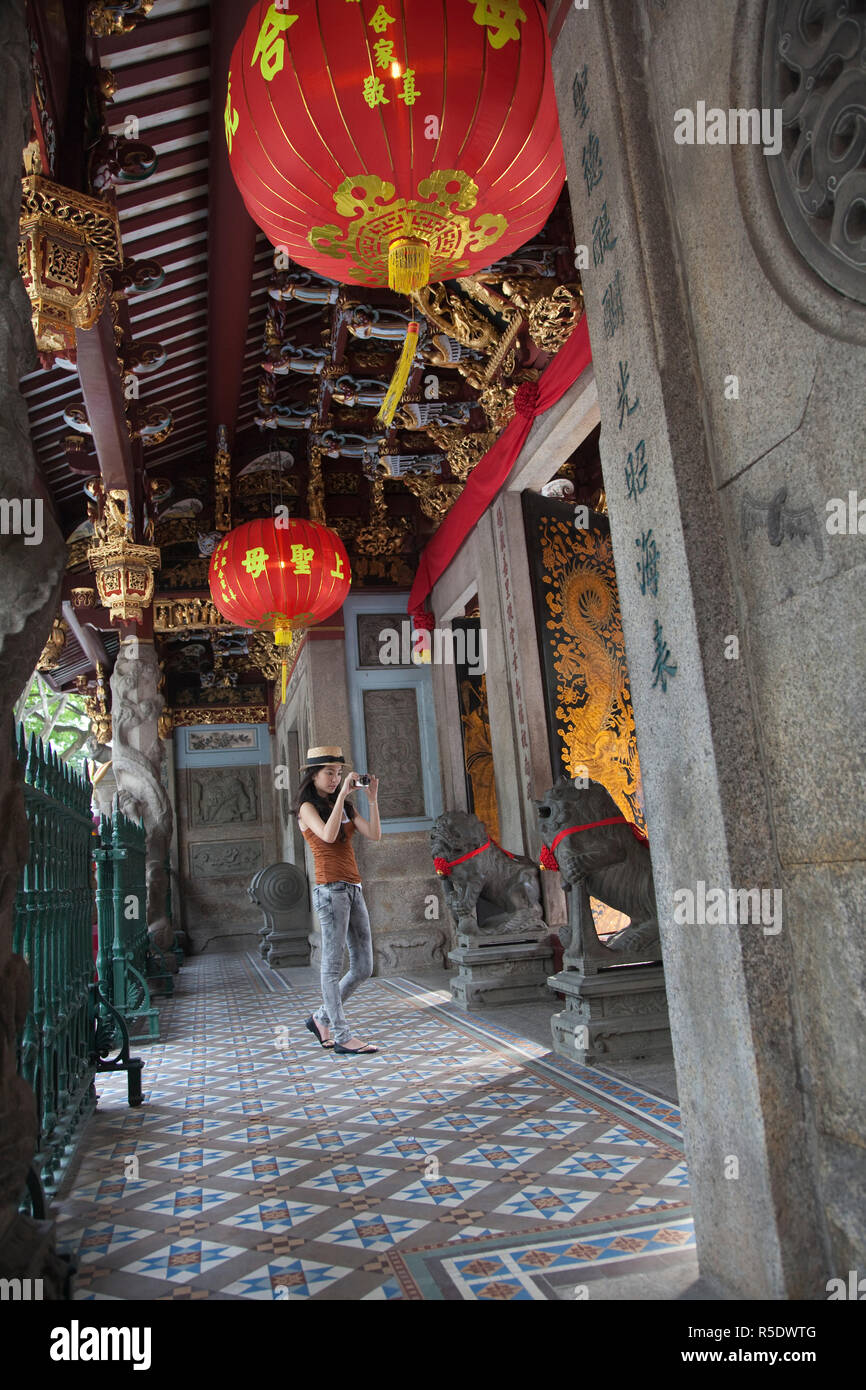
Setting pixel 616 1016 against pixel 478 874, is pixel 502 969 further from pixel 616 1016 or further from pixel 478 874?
pixel 616 1016

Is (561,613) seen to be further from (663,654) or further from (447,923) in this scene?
Answer: (663,654)

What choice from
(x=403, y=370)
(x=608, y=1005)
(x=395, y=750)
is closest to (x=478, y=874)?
(x=608, y=1005)

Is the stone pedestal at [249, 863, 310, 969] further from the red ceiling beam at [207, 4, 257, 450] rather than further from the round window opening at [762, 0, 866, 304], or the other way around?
the round window opening at [762, 0, 866, 304]

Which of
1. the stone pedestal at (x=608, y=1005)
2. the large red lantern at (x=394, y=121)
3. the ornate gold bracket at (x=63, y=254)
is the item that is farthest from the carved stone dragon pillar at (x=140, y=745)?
the large red lantern at (x=394, y=121)

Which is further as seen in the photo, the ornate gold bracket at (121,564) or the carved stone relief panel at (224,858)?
the carved stone relief panel at (224,858)

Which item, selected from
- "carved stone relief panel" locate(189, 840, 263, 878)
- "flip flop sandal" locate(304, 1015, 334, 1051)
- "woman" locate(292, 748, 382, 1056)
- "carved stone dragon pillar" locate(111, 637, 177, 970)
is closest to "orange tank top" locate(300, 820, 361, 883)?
"woman" locate(292, 748, 382, 1056)

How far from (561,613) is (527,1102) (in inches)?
126

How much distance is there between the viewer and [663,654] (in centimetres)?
176

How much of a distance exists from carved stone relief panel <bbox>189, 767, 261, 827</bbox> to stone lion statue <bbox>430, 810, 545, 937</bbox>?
28.6 feet

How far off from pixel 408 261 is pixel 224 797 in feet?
38.3

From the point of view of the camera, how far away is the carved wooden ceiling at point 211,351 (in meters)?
3.70

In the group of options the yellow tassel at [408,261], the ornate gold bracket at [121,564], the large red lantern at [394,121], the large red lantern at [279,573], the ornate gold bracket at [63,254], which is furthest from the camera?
the ornate gold bracket at [121,564]

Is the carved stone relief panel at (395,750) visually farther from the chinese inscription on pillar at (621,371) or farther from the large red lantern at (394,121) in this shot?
the chinese inscription on pillar at (621,371)

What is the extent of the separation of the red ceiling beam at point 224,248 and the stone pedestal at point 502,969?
398 centimetres
